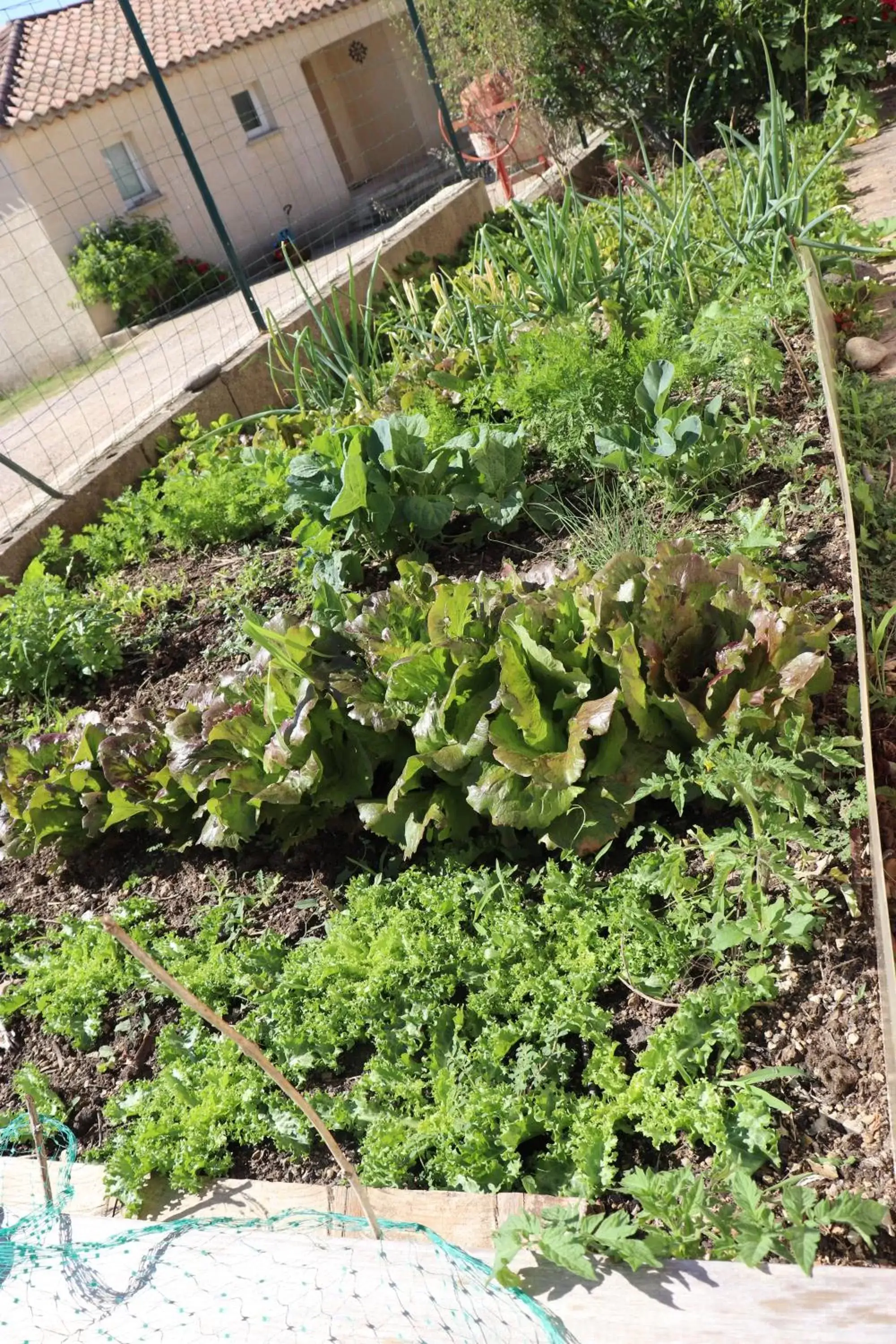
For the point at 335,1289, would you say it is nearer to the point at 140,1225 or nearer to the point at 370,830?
the point at 140,1225

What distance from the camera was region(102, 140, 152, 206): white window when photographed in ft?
59.9

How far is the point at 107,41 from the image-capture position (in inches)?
774

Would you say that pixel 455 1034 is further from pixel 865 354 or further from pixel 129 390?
pixel 129 390

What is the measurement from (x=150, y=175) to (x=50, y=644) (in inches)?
702

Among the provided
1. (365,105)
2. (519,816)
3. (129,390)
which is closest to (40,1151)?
(519,816)

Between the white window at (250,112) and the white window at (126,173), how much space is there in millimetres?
2295

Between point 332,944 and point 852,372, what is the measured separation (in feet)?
10.2

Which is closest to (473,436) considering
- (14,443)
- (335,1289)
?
(335,1289)

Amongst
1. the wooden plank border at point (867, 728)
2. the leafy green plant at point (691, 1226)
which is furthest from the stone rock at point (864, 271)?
the leafy green plant at point (691, 1226)

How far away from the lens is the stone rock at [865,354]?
3.99 meters

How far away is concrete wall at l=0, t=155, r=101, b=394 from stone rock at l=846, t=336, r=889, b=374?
1590cm

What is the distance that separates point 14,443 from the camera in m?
12.0

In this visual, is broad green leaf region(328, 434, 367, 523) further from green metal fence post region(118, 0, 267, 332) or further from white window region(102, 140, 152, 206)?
white window region(102, 140, 152, 206)

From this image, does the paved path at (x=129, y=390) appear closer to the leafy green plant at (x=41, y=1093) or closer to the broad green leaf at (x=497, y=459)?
the broad green leaf at (x=497, y=459)
